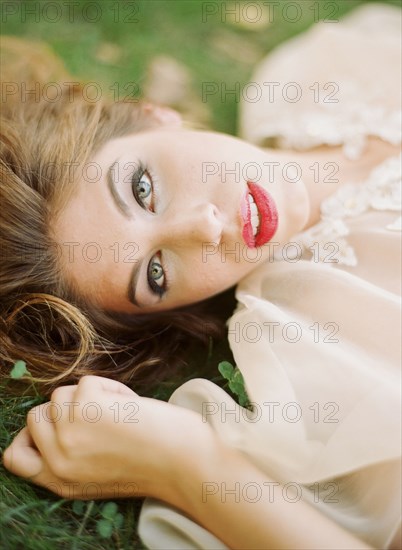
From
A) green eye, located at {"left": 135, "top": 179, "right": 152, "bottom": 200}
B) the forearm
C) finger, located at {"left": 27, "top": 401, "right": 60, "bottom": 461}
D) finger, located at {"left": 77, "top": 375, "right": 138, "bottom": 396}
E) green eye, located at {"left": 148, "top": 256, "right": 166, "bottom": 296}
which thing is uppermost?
green eye, located at {"left": 135, "top": 179, "right": 152, "bottom": 200}

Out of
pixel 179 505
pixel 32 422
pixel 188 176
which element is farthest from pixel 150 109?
pixel 179 505

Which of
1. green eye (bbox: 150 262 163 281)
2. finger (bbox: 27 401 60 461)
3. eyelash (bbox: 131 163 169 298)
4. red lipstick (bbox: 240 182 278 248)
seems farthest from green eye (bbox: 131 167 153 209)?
finger (bbox: 27 401 60 461)

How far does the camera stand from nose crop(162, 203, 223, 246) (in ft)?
6.74

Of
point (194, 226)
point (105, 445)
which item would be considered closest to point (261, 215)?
point (194, 226)

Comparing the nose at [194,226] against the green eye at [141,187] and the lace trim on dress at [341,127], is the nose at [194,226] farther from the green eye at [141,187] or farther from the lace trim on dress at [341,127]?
the lace trim on dress at [341,127]

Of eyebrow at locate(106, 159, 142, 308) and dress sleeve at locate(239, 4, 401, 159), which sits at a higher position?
dress sleeve at locate(239, 4, 401, 159)

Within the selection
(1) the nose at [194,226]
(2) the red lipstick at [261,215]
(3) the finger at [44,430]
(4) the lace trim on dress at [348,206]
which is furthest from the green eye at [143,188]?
(3) the finger at [44,430]

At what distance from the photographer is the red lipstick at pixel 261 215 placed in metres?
2.18

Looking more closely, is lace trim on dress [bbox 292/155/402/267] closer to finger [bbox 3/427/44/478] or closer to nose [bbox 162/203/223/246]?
nose [bbox 162/203/223/246]

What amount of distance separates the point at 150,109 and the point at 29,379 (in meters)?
1.23

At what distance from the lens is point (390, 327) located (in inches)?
76.2

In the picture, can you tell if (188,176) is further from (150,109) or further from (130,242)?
(150,109)

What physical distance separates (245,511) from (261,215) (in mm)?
1025

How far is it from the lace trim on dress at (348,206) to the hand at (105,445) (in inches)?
34.0
